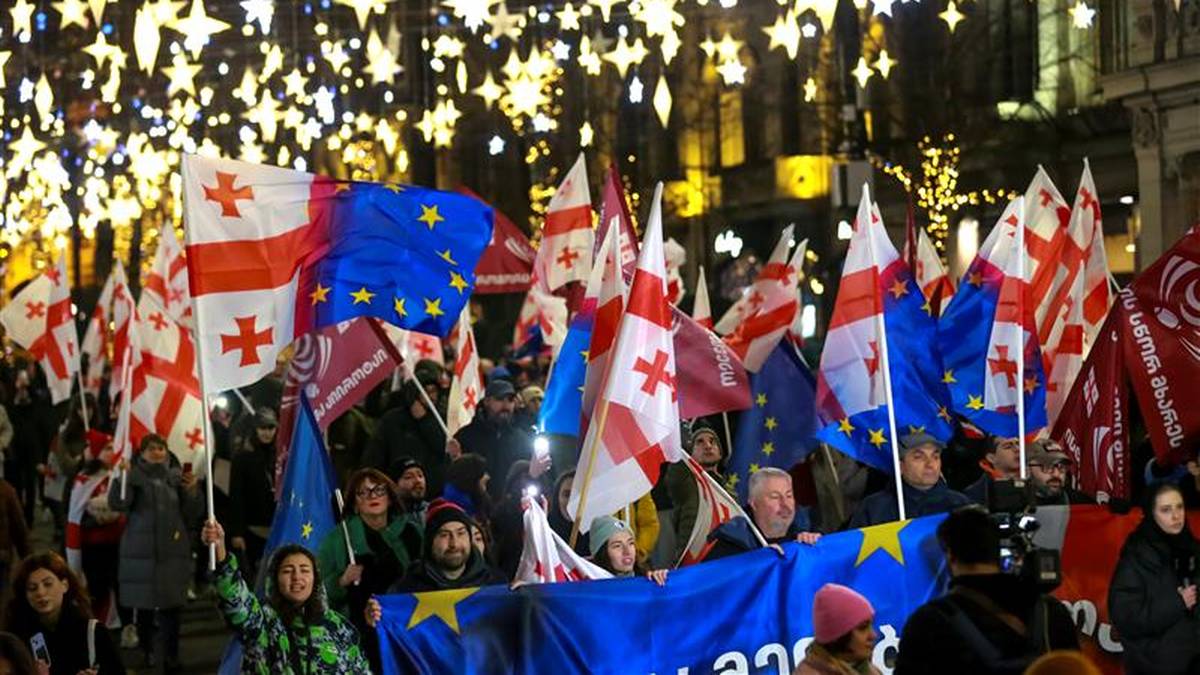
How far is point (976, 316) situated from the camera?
1566 cm

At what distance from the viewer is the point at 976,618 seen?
24.2 ft

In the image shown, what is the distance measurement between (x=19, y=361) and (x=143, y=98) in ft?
54.8

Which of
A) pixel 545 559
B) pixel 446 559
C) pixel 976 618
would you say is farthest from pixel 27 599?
pixel 976 618

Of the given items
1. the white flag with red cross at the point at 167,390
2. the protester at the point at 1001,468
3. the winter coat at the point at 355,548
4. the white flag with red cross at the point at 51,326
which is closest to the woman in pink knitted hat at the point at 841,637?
the winter coat at the point at 355,548

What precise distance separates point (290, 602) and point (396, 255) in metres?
3.13

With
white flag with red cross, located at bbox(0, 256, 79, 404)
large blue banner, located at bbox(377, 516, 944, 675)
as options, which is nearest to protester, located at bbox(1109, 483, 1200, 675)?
large blue banner, located at bbox(377, 516, 944, 675)

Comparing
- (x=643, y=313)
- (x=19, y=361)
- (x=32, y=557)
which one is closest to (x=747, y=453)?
(x=643, y=313)

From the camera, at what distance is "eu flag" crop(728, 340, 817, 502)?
50.5ft

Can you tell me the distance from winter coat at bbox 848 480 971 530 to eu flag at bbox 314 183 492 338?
8.09 feet

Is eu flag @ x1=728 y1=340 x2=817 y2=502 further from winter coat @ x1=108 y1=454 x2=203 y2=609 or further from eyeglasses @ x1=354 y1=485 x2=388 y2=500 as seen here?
winter coat @ x1=108 y1=454 x2=203 y2=609

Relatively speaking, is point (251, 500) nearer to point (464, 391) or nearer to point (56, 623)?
point (464, 391)

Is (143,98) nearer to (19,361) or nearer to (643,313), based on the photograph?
(19,361)

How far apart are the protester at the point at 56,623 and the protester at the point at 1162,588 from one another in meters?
4.44

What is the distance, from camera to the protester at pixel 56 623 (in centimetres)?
1072
